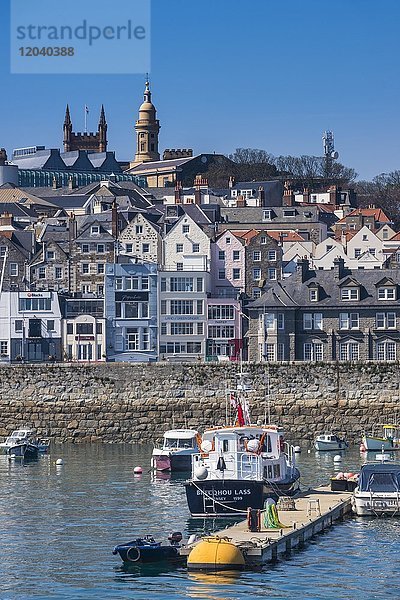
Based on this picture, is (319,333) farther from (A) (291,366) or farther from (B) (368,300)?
(A) (291,366)

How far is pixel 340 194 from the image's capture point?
14112 cm

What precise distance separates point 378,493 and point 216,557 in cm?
847

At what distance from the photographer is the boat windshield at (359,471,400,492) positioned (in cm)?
4034

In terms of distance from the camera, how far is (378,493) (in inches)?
1582

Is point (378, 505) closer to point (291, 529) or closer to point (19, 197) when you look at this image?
point (291, 529)

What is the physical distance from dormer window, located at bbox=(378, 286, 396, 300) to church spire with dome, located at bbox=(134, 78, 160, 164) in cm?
10985

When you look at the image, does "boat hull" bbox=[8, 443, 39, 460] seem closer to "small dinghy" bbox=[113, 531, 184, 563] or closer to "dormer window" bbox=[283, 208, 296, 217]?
"small dinghy" bbox=[113, 531, 184, 563]

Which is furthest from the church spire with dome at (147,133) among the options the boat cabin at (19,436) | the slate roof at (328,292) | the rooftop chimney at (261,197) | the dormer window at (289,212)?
the boat cabin at (19,436)

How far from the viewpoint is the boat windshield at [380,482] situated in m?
40.3

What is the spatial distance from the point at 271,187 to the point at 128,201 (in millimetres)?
17538

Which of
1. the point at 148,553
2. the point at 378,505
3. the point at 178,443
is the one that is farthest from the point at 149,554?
the point at 178,443

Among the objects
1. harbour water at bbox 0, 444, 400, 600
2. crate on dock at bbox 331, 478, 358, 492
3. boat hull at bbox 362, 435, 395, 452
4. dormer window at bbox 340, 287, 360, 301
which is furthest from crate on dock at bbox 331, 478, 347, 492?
dormer window at bbox 340, 287, 360, 301

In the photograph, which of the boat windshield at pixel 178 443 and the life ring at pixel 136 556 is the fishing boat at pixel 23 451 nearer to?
the boat windshield at pixel 178 443

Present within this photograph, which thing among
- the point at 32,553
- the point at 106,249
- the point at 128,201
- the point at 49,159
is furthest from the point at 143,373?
the point at 49,159
